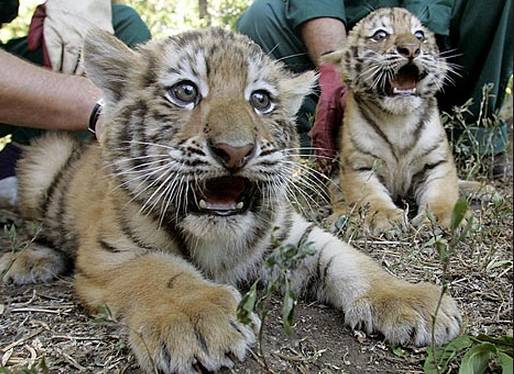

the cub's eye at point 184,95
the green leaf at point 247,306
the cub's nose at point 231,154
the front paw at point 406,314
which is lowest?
the front paw at point 406,314

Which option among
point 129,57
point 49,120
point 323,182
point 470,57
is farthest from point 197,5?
point 129,57

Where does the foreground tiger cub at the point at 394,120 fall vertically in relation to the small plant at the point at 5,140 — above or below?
above

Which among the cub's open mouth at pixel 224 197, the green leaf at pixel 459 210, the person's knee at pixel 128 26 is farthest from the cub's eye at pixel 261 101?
the person's knee at pixel 128 26

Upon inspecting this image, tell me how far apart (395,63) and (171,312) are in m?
1.98

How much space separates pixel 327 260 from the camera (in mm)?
2092

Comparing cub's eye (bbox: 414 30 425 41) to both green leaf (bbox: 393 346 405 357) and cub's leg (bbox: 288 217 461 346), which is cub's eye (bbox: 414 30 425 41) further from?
green leaf (bbox: 393 346 405 357)

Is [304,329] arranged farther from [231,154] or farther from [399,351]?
[231,154]

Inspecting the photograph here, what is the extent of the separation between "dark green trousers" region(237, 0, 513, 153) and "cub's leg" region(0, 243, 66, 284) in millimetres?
1936

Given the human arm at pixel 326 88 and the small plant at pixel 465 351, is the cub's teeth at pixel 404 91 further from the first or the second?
the small plant at pixel 465 351

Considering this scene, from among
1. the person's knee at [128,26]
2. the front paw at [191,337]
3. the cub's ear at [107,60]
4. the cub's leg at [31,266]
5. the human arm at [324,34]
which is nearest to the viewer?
the front paw at [191,337]

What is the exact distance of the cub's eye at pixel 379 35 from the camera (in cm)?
335

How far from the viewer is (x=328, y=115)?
357cm

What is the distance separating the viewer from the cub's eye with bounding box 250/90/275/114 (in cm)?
196

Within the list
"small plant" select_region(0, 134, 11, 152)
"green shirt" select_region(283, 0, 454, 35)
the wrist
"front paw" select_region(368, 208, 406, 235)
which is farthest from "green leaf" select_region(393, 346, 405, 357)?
"small plant" select_region(0, 134, 11, 152)
